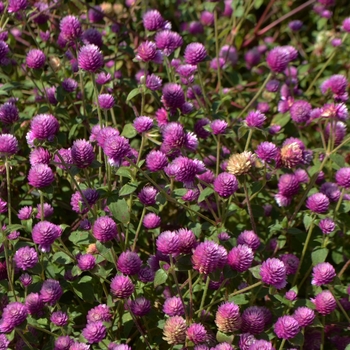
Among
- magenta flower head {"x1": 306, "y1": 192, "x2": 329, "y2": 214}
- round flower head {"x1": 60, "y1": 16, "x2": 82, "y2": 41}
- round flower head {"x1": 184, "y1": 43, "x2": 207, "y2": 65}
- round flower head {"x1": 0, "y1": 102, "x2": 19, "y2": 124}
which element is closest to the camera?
magenta flower head {"x1": 306, "y1": 192, "x2": 329, "y2": 214}

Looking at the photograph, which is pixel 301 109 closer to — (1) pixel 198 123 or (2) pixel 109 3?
(1) pixel 198 123

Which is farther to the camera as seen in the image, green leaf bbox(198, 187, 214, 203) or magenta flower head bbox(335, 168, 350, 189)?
magenta flower head bbox(335, 168, 350, 189)

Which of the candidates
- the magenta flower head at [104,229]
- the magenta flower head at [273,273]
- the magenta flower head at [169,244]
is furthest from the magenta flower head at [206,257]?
the magenta flower head at [104,229]

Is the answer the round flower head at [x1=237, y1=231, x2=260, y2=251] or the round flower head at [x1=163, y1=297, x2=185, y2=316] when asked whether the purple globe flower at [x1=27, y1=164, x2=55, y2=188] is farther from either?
the round flower head at [x1=237, y1=231, x2=260, y2=251]

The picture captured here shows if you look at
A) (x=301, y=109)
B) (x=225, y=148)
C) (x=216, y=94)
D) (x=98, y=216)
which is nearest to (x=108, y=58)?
(x=216, y=94)

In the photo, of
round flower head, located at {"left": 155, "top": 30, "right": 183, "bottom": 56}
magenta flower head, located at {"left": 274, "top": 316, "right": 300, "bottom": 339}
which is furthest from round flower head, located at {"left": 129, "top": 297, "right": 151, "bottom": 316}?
A: round flower head, located at {"left": 155, "top": 30, "right": 183, "bottom": 56}

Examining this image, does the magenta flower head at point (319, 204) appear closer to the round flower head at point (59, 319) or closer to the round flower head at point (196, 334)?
the round flower head at point (196, 334)
